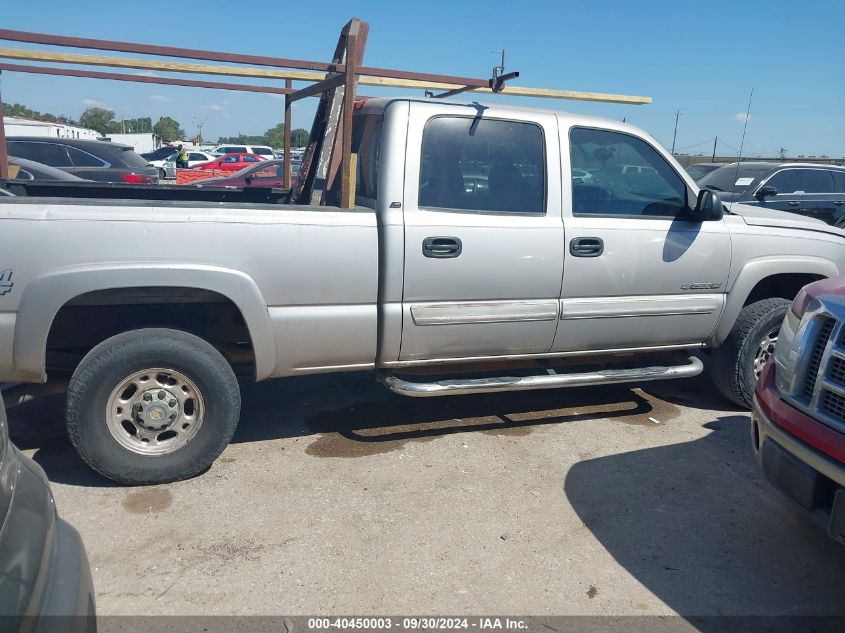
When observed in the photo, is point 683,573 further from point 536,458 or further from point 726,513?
point 536,458

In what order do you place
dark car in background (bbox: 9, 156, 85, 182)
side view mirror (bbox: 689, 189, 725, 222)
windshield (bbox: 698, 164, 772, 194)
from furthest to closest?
1. windshield (bbox: 698, 164, 772, 194)
2. dark car in background (bbox: 9, 156, 85, 182)
3. side view mirror (bbox: 689, 189, 725, 222)

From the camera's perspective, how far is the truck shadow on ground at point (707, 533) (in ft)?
10.1

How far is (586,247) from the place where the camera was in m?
4.38

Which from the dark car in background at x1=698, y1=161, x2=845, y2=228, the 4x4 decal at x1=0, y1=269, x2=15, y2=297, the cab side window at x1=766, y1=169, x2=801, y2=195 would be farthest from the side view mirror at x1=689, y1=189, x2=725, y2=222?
the cab side window at x1=766, y1=169, x2=801, y2=195

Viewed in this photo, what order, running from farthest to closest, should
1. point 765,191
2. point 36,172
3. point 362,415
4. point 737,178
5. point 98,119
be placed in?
point 98,119 → point 737,178 → point 765,191 → point 36,172 → point 362,415

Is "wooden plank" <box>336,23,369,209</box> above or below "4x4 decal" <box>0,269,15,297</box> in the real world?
above

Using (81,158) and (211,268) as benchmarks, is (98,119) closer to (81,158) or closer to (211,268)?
(81,158)

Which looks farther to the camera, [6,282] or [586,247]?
[586,247]

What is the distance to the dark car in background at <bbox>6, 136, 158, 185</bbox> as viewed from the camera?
38.8ft

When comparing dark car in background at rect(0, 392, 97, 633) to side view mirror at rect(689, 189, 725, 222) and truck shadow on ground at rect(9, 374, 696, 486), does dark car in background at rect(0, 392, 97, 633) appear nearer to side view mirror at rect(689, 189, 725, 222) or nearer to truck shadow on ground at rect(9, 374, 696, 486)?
truck shadow on ground at rect(9, 374, 696, 486)

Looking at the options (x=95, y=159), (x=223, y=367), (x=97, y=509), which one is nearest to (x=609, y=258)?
(x=223, y=367)

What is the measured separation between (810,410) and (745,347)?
2082 millimetres

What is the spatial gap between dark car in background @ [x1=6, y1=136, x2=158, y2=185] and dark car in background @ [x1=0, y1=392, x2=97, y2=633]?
407 inches

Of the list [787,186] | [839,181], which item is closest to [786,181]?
[787,186]
